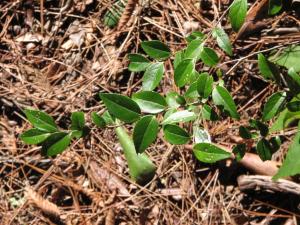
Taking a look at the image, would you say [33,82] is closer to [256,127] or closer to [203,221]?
[203,221]

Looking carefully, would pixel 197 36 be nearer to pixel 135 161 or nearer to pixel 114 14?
pixel 135 161

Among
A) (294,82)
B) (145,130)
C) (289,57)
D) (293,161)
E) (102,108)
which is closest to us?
(145,130)

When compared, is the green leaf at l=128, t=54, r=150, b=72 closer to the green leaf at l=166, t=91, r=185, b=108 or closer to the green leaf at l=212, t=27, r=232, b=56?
the green leaf at l=166, t=91, r=185, b=108

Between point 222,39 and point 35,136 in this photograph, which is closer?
point 35,136

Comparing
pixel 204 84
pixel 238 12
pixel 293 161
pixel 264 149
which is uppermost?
pixel 238 12

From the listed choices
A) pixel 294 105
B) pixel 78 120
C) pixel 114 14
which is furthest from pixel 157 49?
Answer: pixel 114 14

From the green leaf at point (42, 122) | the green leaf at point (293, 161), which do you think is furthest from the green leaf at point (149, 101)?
the green leaf at point (293, 161)

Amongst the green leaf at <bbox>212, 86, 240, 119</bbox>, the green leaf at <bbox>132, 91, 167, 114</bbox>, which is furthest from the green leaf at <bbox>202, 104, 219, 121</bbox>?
the green leaf at <bbox>132, 91, 167, 114</bbox>
